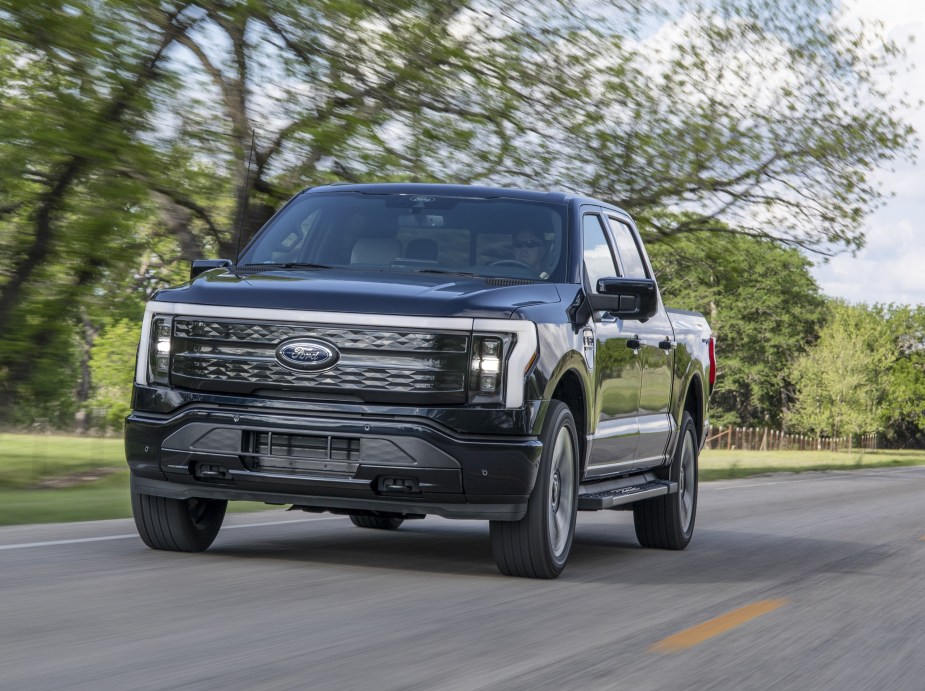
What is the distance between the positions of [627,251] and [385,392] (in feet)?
10.9

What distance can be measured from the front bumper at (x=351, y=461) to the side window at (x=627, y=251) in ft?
9.10

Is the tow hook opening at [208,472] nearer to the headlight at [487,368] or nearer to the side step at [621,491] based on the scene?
the headlight at [487,368]

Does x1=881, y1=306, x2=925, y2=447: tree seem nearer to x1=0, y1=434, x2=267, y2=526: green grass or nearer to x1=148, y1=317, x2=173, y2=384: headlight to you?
x1=0, y1=434, x2=267, y2=526: green grass

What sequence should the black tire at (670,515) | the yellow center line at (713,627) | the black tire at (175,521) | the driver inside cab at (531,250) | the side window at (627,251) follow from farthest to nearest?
the black tire at (670,515), the side window at (627,251), the driver inside cab at (531,250), the black tire at (175,521), the yellow center line at (713,627)

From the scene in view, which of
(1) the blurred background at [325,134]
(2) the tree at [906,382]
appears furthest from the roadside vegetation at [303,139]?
(2) the tree at [906,382]

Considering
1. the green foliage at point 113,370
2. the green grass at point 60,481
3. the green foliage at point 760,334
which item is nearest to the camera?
the green grass at point 60,481

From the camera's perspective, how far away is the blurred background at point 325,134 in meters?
14.7

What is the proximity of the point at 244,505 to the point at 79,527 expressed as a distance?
3.98 meters

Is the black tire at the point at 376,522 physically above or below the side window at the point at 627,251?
below

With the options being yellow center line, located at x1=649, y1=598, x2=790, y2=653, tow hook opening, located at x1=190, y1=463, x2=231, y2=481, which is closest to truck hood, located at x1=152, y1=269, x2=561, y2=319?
tow hook opening, located at x1=190, y1=463, x2=231, y2=481

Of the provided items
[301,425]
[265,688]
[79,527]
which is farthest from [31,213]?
[265,688]

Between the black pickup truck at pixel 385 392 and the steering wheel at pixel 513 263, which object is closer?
the black pickup truck at pixel 385 392

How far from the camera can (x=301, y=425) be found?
741 centimetres

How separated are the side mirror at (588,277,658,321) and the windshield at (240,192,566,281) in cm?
27
